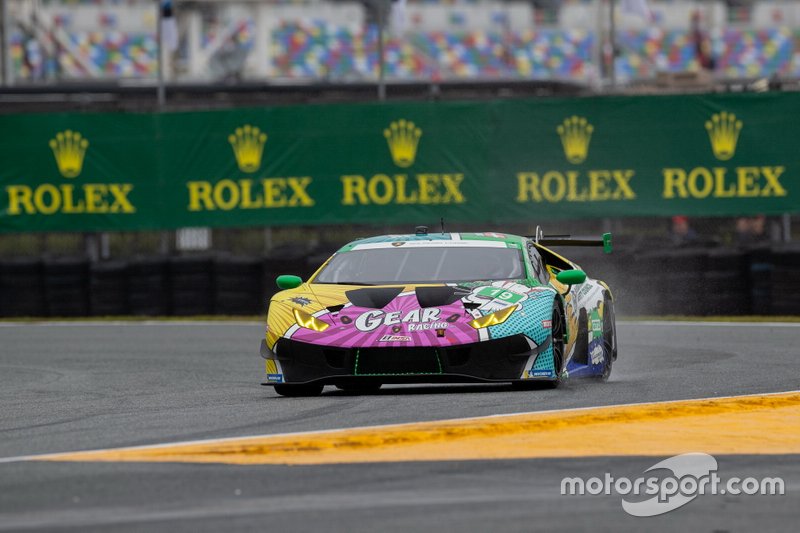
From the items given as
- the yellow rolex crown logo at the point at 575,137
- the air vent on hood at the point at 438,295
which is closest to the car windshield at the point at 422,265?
the air vent on hood at the point at 438,295

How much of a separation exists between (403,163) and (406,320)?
36.2 ft

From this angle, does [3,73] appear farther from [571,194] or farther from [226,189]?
[571,194]

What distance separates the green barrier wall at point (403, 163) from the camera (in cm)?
2055

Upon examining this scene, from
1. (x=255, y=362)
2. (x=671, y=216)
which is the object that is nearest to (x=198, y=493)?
(x=255, y=362)

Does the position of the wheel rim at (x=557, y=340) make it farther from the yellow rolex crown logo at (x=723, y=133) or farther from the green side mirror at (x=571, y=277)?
the yellow rolex crown logo at (x=723, y=133)

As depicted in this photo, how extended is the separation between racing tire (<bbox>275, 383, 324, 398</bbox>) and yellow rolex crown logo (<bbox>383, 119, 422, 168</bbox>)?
34.6 feet

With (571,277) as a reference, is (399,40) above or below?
above

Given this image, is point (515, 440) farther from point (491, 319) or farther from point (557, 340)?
point (557, 340)

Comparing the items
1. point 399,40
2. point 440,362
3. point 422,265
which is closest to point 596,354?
point 422,265

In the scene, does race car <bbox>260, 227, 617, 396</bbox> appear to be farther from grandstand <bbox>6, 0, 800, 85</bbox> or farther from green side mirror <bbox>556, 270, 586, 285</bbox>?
grandstand <bbox>6, 0, 800, 85</bbox>

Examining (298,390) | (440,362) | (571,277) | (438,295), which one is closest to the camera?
(440,362)

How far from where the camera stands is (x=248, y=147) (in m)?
21.7

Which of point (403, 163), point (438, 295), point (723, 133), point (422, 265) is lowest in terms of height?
point (438, 295)

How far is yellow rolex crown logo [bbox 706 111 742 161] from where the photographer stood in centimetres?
2052
